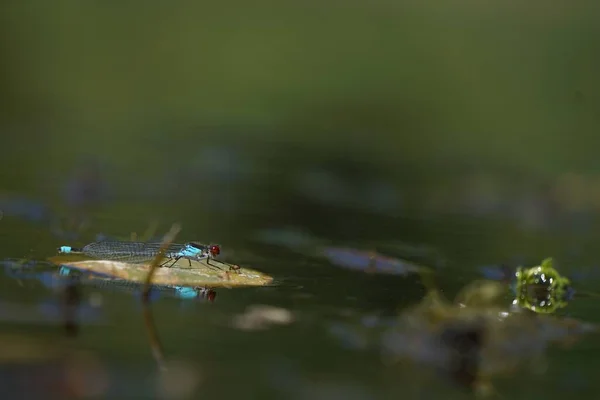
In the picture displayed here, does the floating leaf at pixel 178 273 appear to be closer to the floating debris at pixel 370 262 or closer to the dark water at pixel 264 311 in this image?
the dark water at pixel 264 311

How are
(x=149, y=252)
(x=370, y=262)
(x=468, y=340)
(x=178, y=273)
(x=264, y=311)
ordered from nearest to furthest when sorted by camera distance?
(x=468, y=340)
(x=264, y=311)
(x=178, y=273)
(x=149, y=252)
(x=370, y=262)

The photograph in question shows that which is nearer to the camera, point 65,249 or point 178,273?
point 178,273

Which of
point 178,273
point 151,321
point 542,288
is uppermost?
point 542,288

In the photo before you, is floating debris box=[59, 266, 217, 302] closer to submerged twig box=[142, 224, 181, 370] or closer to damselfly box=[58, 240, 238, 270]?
submerged twig box=[142, 224, 181, 370]

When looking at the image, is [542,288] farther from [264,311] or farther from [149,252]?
[149,252]

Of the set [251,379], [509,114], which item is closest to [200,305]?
[251,379]

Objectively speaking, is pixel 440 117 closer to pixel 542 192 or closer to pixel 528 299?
pixel 542 192

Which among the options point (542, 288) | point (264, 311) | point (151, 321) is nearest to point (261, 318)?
point (264, 311)

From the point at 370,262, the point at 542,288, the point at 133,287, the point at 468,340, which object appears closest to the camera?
the point at 468,340
